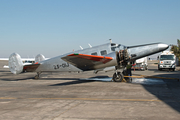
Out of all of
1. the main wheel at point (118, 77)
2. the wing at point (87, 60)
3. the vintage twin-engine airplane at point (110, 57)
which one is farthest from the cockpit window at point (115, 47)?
the main wheel at point (118, 77)

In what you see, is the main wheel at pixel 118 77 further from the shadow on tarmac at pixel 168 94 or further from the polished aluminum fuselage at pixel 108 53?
the shadow on tarmac at pixel 168 94

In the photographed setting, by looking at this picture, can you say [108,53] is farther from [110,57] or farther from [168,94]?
[168,94]

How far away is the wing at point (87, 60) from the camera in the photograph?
46.2ft

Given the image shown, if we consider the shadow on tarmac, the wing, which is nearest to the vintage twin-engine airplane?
the wing

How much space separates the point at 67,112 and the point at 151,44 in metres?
10.7

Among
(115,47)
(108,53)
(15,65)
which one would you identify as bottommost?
(15,65)

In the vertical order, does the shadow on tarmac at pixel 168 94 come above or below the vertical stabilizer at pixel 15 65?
below

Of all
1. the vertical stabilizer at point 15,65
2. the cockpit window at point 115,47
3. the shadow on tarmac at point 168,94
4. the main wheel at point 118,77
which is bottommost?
the shadow on tarmac at point 168,94

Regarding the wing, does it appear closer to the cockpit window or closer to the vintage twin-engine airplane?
the vintage twin-engine airplane

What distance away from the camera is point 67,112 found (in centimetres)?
638

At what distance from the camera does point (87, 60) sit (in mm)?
14781

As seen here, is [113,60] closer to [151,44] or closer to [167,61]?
[151,44]

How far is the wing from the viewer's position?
14.1 meters

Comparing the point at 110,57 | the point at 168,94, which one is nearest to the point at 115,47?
the point at 110,57
